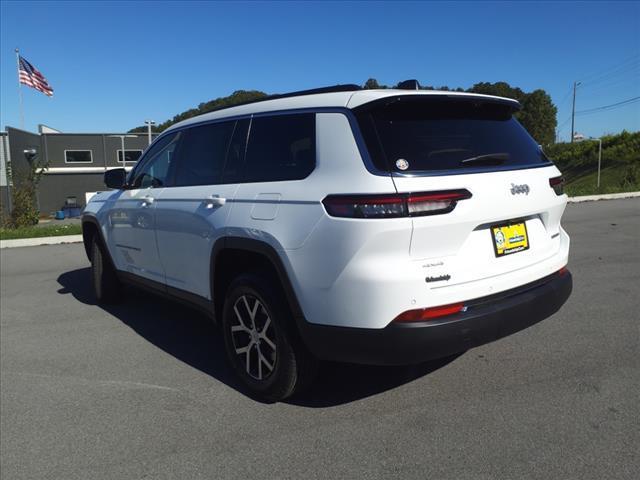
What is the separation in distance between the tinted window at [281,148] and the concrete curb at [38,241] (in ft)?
32.1

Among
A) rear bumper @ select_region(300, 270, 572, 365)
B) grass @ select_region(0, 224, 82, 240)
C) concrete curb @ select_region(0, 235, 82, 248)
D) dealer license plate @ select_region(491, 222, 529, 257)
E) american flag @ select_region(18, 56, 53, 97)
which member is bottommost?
concrete curb @ select_region(0, 235, 82, 248)

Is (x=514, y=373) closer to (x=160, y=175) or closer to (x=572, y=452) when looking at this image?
(x=572, y=452)

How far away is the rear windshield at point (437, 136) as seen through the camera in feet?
9.11

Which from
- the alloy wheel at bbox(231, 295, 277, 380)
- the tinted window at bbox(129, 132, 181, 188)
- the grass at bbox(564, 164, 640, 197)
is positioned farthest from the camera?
the grass at bbox(564, 164, 640, 197)

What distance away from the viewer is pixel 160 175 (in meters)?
4.66

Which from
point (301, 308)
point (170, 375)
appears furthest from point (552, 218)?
point (170, 375)

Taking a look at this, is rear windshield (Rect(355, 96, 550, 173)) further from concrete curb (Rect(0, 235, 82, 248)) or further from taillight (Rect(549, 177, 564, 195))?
concrete curb (Rect(0, 235, 82, 248))

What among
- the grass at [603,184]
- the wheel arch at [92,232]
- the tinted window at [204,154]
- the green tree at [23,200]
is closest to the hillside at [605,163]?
the grass at [603,184]

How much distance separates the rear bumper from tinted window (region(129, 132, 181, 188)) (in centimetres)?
236

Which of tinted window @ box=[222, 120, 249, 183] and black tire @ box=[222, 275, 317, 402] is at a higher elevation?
tinted window @ box=[222, 120, 249, 183]

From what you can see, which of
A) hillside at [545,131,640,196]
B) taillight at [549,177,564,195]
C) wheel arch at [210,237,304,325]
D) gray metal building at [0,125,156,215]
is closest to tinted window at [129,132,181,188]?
wheel arch at [210,237,304,325]

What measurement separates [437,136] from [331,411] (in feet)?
5.81

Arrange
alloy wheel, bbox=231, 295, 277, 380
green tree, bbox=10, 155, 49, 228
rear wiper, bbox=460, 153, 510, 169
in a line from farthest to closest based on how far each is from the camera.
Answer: green tree, bbox=10, 155, 49, 228 → alloy wheel, bbox=231, 295, 277, 380 → rear wiper, bbox=460, 153, 510, 169

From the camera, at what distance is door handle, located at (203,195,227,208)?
11.6 feet
